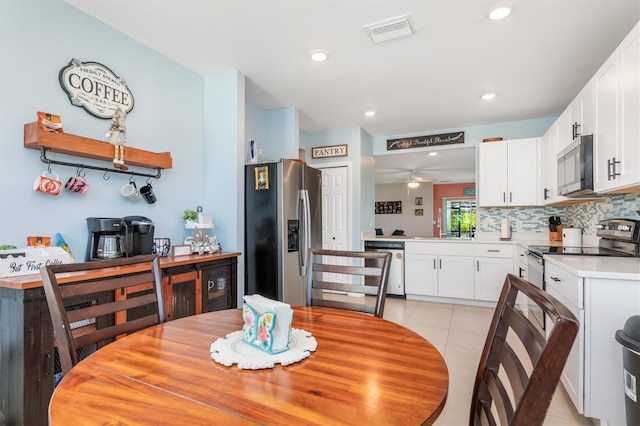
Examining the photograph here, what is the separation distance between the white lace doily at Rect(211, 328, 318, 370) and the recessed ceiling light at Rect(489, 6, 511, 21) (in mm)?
2382

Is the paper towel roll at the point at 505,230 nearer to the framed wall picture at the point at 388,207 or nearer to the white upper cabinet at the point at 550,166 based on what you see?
the white upper cabinet at the point at 550,166

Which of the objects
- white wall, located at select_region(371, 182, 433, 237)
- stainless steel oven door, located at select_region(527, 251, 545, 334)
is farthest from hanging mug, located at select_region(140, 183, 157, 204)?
white wall, located at select_region(371, 182, 433, 237)

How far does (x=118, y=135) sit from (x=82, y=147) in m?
0.26

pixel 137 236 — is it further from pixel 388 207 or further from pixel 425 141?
pixel 388 207

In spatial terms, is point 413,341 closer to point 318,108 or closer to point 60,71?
point 60,71

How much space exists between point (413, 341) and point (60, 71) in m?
2.56

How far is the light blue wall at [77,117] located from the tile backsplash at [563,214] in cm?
374

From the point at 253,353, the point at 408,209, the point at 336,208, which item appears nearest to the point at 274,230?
the point at 336,208

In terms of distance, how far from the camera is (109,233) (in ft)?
7.11

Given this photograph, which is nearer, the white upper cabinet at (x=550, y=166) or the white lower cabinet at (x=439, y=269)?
the white upper cabinet at (x=550, y=166)

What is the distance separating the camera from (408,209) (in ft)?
36.6

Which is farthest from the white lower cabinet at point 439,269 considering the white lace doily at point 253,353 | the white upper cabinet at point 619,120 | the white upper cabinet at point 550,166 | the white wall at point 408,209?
the white wall at point 408,209

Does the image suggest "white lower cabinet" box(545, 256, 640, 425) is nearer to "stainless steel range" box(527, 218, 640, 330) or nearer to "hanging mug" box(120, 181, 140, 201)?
"stainless steel range" box(527, 218, 640, 330)

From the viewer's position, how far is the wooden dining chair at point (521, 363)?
22.3 inches
